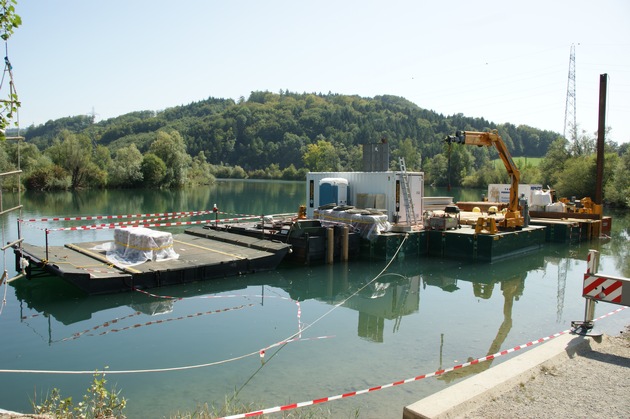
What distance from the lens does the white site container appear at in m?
22.0

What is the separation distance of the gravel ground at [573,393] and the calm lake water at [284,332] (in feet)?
6.30

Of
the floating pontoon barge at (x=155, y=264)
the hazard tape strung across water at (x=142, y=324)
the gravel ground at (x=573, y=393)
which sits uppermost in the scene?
the gravel ground at (x=573, y=393)

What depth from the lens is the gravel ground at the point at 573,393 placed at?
18.8 feet

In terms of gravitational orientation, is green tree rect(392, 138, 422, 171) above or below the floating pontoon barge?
above

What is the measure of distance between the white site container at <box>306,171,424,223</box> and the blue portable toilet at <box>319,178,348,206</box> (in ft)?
0.49

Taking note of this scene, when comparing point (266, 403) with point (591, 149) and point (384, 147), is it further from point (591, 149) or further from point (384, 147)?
point (591, 149)

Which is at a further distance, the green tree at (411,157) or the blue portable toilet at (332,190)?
the green tree at (411,157)

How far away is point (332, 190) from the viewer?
2308 centimetres

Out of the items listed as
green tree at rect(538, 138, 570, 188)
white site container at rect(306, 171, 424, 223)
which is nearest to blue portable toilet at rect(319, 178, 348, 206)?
white site container at rect(306, 171, 424, 223)

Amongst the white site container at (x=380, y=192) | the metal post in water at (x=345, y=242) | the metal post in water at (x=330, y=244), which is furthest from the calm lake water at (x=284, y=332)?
the white site container at (x=380, y=192)

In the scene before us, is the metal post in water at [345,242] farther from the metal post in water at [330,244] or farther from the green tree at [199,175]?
the green tree at [199,175]

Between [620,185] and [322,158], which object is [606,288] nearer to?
[620,185]

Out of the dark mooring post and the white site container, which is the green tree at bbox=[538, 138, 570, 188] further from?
the white site container

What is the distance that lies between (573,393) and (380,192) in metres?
16.5
